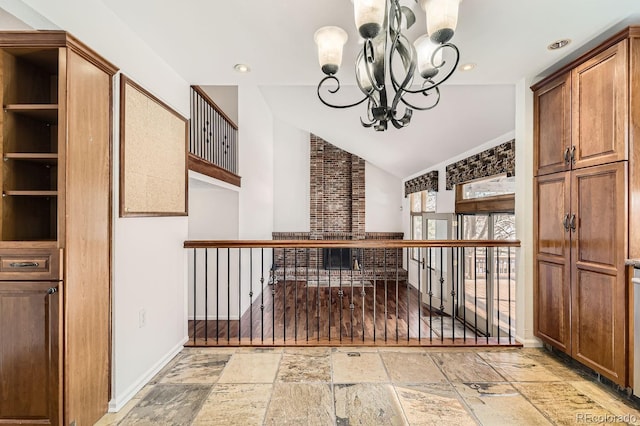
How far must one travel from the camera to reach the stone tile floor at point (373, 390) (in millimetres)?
1691

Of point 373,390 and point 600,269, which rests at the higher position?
point 600,269

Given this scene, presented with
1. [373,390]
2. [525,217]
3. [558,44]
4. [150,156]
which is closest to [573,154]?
[525,217]

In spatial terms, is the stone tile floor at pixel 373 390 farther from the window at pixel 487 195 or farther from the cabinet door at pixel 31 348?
the window at pixel 487 195

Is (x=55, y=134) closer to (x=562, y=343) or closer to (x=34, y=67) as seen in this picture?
(x=34, y=67)

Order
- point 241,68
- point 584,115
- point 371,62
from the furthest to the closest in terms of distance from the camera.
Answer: point 241,68 → point 584,115 → point 371,62

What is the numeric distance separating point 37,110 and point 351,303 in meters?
2.69

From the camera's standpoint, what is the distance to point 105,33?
5.70ft

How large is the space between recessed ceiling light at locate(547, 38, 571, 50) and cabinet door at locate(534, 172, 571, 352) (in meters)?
0.88

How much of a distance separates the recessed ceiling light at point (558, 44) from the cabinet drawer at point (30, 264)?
3.22 metres

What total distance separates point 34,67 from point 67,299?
1303 millimetres

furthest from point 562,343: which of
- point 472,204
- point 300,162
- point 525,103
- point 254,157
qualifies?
point 300,162

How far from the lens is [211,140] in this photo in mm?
3996

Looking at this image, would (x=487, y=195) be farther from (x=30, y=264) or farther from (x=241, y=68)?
(x=30, y=264)

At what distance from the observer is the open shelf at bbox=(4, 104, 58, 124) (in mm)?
1496
